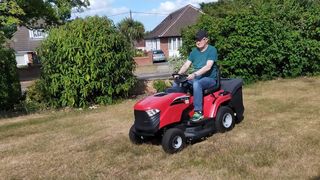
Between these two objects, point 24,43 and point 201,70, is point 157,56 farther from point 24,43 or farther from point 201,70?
point 201,70

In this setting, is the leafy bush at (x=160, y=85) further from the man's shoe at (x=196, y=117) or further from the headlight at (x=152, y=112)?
the headlight at (x=152, y=112)

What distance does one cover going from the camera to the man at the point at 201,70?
7.28m

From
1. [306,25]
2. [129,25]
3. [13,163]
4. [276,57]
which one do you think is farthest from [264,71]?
[129,25]

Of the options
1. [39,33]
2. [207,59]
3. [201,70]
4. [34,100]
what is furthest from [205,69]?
[39,33]

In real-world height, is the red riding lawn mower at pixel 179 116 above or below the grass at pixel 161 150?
above

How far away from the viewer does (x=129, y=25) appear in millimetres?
58281

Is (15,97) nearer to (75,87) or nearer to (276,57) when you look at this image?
(75,87)

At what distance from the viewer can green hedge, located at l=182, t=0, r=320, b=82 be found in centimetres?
1374

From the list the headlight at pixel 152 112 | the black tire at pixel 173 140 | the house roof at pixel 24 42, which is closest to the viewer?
the black tire at pixel 173 140

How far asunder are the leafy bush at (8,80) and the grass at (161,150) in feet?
6.02

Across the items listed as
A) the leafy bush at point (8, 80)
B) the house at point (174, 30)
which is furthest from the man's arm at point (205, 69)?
the house at point (174, 30)

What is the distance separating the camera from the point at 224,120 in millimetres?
7836

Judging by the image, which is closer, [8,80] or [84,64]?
[84,64]

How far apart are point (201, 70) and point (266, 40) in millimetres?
7040
